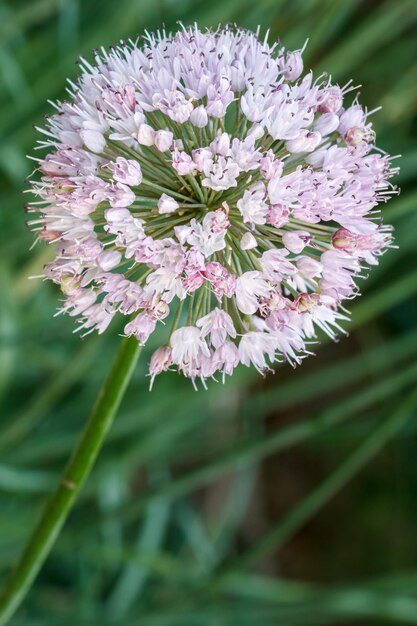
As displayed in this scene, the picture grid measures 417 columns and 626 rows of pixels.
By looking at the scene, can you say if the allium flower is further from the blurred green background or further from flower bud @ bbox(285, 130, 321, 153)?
the blurred green background

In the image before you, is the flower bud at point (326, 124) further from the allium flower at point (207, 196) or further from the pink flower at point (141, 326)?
the pink flower at point (141, 326)

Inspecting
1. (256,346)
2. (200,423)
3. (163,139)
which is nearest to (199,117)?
(163,139)

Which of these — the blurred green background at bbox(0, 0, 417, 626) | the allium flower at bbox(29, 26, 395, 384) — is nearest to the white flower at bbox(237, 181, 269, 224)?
the allium flower at bbox(29, 26, 395, 384)

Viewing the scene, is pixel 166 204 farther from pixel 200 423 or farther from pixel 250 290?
pixel 200 423

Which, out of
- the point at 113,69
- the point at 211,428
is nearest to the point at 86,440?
the point at 113,69

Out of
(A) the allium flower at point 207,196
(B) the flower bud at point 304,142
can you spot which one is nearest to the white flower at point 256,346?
(A) the allium flower at point 207,196

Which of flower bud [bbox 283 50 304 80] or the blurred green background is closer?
flower bud [bbox 283 50 304 80]

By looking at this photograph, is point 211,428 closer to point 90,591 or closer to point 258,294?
point 90,591
